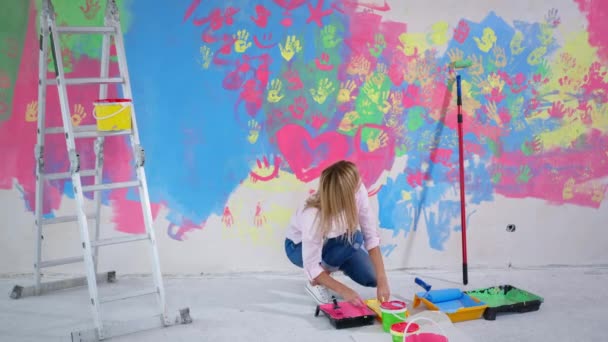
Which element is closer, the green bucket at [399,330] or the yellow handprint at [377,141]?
the green bucket at [399,330]

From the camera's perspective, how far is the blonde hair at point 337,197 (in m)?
2.76

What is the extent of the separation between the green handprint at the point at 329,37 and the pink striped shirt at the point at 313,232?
2.93ft

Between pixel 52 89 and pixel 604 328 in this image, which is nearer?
pixel 604 328

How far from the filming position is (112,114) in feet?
8.70

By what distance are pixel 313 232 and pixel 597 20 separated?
208 centimetres

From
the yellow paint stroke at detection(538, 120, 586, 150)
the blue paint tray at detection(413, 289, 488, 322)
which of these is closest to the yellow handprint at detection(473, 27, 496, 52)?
the yellow paint stroke at detection(538, 120, 586, 150)

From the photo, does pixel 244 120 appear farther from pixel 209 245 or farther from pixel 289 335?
pixel 289 335

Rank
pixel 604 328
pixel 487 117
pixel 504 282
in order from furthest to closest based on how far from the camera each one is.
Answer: pixel 487 117
pixel 504 282
pixel 604 328

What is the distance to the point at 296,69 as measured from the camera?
342cm

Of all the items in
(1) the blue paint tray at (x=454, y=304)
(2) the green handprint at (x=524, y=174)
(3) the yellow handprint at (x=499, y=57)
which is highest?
(3) the yellow handprint at (x=499, y=57)

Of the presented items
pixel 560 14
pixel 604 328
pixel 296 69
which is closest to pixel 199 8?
pixel 296 69

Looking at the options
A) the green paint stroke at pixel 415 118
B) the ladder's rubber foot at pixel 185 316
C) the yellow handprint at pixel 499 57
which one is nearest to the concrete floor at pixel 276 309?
the ladder's rubber foot at pixel 185 316

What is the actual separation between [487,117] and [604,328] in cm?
134

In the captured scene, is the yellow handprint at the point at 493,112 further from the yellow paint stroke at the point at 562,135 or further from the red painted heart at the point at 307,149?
the red painted heart at the point at 307,149
